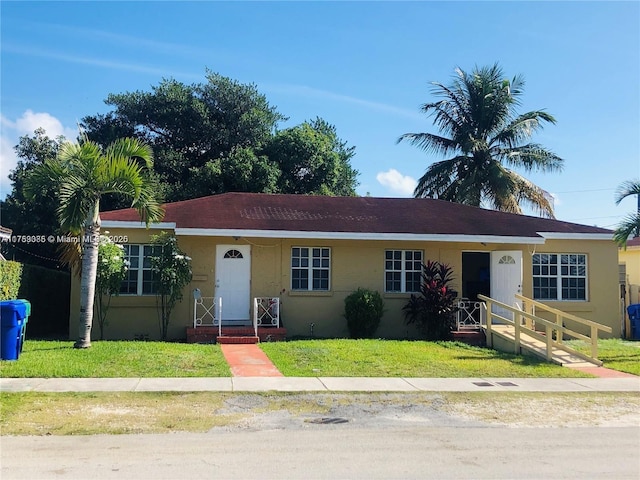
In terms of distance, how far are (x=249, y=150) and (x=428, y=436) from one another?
23046 mm

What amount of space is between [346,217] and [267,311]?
13.4 ft

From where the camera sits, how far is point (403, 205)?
20.6 metres

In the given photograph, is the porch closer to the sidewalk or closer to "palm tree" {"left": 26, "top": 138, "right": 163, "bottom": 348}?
"palm tree" {"left": 26, "top": 138, "right": 163, "bottom": 348}

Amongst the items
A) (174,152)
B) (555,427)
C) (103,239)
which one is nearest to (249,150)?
(174,152)

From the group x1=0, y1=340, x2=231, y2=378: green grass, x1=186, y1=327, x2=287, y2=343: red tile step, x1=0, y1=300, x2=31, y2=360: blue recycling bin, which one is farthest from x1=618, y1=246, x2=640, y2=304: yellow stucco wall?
x1=0, y1=300, x2=31, y2=360: blue recycling bin

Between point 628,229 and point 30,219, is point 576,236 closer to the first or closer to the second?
point 628,229

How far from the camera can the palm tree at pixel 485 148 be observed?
27.9 metres

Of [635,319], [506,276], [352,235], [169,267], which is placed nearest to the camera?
[169,267]

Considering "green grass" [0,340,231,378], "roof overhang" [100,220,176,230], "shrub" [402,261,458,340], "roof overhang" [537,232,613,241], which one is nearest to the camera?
"green grass" [0,340,231,378]

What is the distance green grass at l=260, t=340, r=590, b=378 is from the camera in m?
12.0

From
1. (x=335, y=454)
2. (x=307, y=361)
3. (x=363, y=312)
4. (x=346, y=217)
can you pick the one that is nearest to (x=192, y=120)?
(x=346, y=217)

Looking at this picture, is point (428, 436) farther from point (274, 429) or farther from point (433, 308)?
point (433, 308)

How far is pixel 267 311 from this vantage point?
1641 cm

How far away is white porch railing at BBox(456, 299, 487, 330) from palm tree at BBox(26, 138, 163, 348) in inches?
369
